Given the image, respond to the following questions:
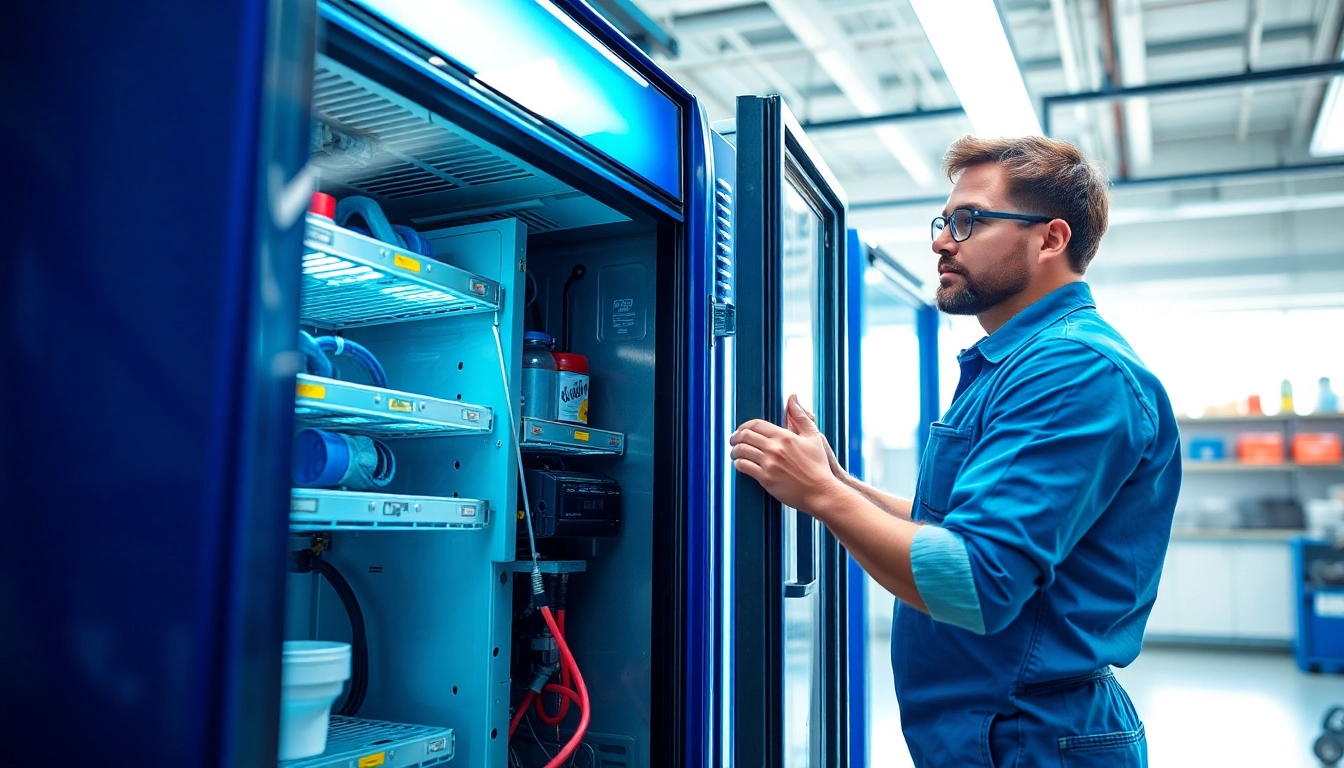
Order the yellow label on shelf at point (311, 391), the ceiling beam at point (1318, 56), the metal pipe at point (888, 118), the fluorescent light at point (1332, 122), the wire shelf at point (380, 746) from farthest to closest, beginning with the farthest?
the ceiling beam at point (1318, 56) < the metal pipe at point (888, 118) < the fluorescent light at point (1332, 122) < the wire shelf at point (380, 746) < the yellow label on shelf at point (311, 391)

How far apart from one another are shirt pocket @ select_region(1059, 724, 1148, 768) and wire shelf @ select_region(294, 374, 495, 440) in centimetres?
114

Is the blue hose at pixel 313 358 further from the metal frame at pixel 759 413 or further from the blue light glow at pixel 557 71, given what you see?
the metal frame at pixel 759 413

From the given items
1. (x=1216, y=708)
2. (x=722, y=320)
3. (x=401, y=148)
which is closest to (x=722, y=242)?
(x=722, y=320)

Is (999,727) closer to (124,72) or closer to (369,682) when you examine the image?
(369,682)

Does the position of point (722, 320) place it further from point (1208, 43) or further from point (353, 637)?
point (1208, 43)

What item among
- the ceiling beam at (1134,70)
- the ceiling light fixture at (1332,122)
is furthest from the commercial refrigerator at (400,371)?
the ceiling beam at (1134,70)

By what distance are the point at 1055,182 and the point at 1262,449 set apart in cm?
854

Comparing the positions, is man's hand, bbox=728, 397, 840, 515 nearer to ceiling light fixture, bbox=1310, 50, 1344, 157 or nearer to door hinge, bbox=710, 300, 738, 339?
door hinge, bbox=710, 300, 738, 339

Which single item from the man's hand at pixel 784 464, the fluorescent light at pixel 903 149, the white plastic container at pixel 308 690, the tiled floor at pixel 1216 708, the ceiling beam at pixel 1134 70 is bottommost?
the tiled floor at pixel 1216 708

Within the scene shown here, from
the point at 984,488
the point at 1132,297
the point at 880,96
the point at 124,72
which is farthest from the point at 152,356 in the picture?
the point at 1132,297

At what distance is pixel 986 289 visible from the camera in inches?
66.8

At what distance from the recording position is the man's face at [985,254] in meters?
1.68

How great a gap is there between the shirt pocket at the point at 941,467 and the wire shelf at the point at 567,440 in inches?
29.9

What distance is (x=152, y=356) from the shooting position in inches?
39.5
